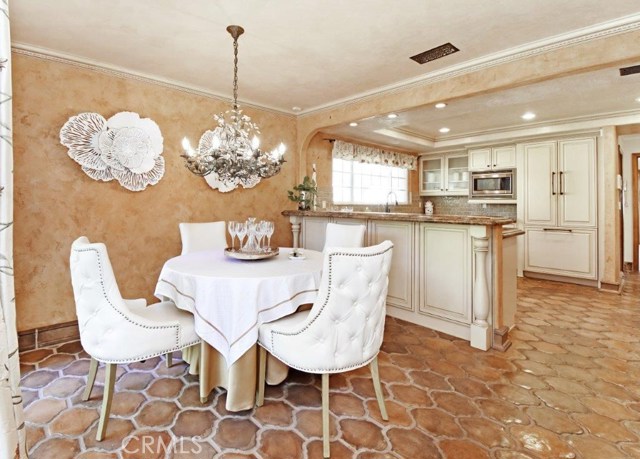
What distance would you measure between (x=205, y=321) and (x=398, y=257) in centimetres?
209

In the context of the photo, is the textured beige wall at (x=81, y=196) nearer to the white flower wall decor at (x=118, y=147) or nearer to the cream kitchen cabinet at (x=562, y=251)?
the white flower wall decor at (x=118, y=147)

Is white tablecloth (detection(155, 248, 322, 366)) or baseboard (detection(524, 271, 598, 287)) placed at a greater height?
white tablecloth (detection(155, 248, 322, 366))

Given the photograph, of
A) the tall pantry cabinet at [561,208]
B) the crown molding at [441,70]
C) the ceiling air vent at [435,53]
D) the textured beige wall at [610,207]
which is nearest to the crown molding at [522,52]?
the crown molding at [441,70]

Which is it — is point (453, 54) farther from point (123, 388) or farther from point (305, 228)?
point (123, 388)

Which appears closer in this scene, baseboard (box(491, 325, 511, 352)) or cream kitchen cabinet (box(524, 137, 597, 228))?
baseboard (box(491, 325, 511, 352))

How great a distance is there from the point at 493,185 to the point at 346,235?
12.5ft

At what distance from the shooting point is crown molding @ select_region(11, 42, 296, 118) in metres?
2.65

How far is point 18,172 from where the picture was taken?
264 centimetres

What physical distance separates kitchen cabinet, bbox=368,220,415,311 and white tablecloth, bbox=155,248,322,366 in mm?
1535

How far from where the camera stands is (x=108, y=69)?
9.87 ft

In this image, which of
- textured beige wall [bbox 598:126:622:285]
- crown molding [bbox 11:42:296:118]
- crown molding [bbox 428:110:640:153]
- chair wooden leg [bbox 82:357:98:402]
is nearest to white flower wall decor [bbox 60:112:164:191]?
crown molding [bbox 11:42:296:118]

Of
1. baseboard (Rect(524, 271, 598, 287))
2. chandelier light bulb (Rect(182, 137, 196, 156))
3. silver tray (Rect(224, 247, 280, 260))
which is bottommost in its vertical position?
baseboard (Rect(524, 271, 598, 287))

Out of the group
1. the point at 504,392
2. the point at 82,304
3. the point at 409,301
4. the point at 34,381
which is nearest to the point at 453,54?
the point at 409,301

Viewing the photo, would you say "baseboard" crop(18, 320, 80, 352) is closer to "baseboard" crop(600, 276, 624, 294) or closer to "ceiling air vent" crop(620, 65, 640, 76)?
"ceiling air vent" crop(620, 65, 640, 76)
